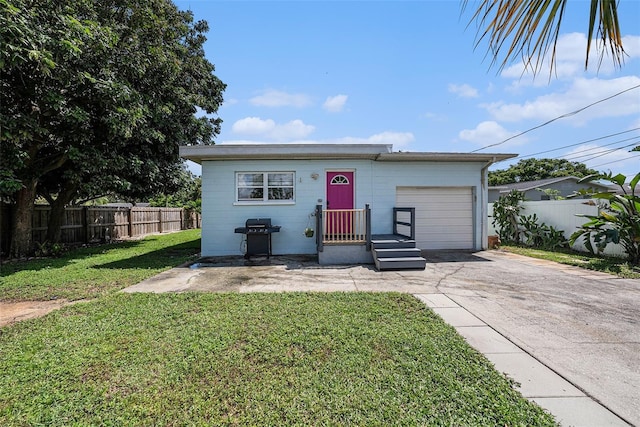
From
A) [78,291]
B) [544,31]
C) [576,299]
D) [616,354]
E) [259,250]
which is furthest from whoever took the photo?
[259,250]

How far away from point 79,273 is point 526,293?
8466mm

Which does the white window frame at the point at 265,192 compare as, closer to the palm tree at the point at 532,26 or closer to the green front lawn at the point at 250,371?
the green front lawn at the point at 250,371

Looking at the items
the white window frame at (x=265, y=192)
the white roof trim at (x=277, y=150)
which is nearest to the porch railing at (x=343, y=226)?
the white window frame at (x=265, y=192)

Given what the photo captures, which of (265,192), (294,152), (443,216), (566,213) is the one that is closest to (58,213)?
(265,192)

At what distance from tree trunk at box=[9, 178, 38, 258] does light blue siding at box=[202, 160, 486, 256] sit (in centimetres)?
528

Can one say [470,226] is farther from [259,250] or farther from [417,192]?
[259,250]

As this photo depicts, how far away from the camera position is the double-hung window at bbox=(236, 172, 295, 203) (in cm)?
816

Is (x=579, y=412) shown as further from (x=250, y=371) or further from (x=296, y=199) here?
(x=296, y=199)

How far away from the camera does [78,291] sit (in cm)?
480

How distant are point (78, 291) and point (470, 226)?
9.62 m

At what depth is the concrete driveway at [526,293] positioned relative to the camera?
2451mm

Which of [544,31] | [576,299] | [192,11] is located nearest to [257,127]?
[192,11]

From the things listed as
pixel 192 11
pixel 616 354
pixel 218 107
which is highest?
pixel 192 11

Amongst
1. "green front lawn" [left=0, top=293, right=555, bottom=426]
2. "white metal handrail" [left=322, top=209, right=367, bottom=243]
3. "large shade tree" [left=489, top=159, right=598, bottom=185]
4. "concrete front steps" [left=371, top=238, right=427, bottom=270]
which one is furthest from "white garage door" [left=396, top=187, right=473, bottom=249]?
"large shade tree" [left=489, top=159, right=598, bottom=185]
